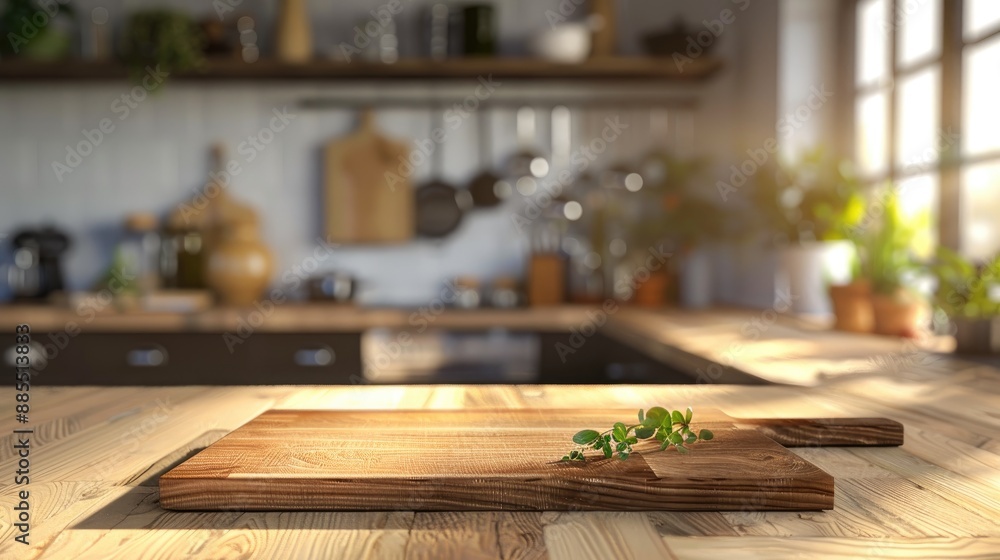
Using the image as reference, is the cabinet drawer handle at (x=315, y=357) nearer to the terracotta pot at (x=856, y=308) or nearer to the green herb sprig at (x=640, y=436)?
the terracotta pot at (x=856, y=308)

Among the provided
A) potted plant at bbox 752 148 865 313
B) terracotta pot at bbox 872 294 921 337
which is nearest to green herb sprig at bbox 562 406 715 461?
terracotta pot at bbox 872 294 921 337

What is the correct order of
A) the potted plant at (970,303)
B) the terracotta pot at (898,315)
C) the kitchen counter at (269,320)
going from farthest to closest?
1. the kitchen counter at (269,320)
2. the terracotta pot at (898,315)
3. the potted plant at (970,303)

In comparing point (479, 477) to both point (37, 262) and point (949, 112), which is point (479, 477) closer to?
point (949, 112)

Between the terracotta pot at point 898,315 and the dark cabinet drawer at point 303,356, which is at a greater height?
the terracotta pot at point 898,315

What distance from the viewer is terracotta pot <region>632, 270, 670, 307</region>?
2.68m

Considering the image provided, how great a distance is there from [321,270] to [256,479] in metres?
2.35

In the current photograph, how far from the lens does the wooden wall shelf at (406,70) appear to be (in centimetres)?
265

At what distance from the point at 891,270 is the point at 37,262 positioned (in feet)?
→ 8.66

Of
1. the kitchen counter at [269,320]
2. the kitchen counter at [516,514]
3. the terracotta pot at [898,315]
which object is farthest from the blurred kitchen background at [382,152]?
the kitchen counter at [516,514]

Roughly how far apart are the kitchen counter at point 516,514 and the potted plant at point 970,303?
25cm

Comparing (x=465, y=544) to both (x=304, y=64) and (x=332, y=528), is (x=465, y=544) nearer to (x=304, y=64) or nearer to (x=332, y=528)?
(x=332, y=528)

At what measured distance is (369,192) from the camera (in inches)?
109

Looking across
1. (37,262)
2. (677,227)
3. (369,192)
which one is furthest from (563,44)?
(37,262)

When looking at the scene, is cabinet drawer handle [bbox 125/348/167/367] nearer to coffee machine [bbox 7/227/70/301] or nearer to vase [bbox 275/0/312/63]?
coffee machine [bbox 7/227/70/301]
